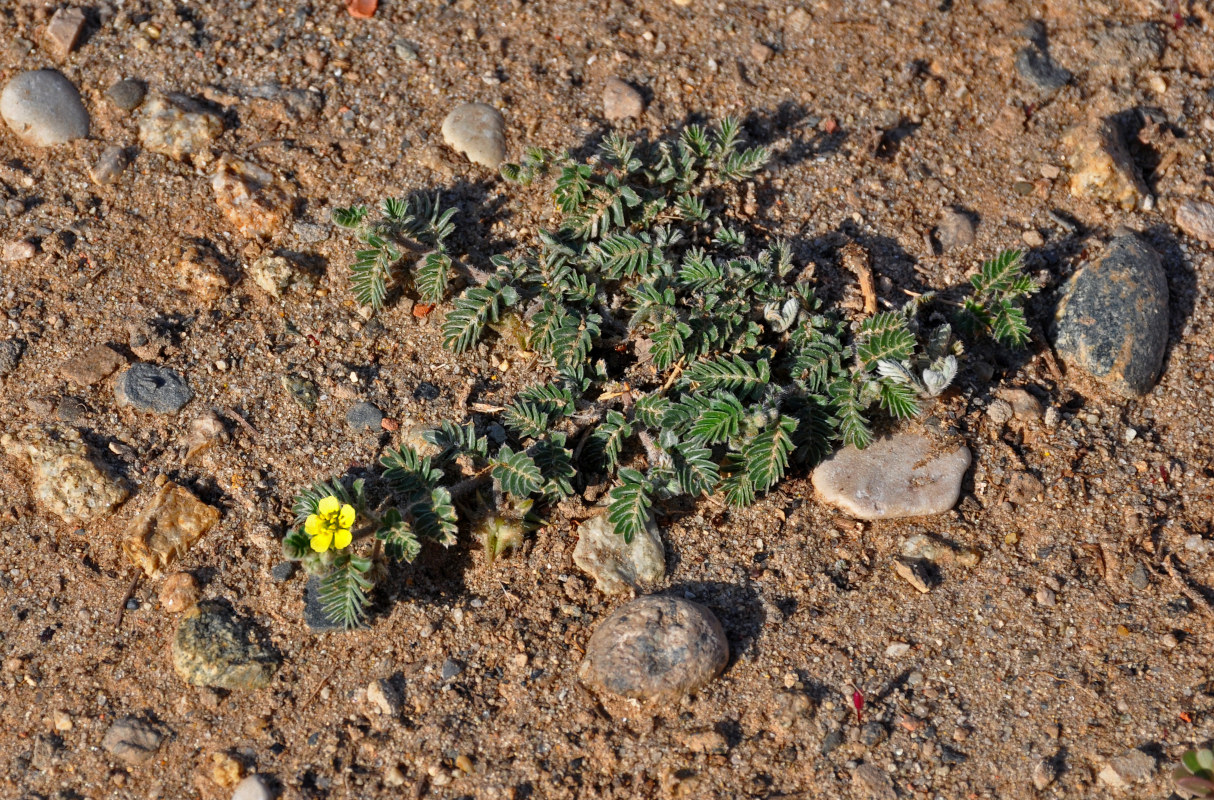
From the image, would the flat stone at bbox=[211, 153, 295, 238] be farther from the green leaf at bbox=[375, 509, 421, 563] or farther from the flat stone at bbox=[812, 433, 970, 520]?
the flat stone at bbox=[812, 433, 970, 520]

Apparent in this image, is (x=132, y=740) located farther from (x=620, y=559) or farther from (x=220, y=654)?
(x=620, y=559)

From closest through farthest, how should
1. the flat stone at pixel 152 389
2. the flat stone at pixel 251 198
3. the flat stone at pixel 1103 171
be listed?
the flat stone at pixel 152 389, the flat stone at pixel 251 198, the flat stone at pixel 1103 171

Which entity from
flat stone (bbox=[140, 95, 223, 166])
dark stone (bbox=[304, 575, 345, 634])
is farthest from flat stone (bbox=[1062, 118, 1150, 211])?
flat stone (bbox=[140, 95, 223, 166])

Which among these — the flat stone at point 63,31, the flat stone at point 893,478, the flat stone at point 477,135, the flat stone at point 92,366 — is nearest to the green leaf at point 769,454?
the flat stone at point 893,478

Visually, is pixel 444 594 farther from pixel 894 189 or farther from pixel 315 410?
pixel 894 189

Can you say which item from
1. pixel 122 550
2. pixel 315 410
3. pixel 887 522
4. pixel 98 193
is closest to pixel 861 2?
pixel 887 522

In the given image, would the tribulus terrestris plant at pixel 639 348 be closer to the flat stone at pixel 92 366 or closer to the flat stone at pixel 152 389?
the flat stone at pixel 152 389
